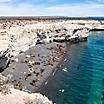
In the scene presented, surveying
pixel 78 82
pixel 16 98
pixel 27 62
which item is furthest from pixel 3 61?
pixel 16 98

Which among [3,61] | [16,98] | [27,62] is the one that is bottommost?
[27,62]

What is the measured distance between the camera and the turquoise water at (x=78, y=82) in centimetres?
4138

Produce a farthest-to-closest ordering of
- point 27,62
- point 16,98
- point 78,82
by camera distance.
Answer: point 27,62
point 78,82
point 16,98

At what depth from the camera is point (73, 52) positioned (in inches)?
3255

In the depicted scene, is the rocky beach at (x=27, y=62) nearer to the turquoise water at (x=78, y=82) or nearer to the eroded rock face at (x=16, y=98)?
the eroded rock face at (x=16, y=98)

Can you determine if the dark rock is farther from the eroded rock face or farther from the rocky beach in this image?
the eroded rock face

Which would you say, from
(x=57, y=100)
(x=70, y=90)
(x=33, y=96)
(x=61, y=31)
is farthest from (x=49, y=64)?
(x=61, y=31)

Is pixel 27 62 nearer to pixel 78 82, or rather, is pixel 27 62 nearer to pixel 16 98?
pixel 78 82

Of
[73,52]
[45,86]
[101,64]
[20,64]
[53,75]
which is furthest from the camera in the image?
[73,52]

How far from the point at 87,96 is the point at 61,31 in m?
65.1

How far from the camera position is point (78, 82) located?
164 feet

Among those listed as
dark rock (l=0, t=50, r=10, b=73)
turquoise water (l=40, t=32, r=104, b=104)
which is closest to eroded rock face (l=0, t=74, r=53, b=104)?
turquoise water (l=40, t=32, r=104, b=104)

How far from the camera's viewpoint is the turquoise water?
41.4m

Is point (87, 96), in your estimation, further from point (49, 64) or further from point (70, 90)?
point (49, 64)
